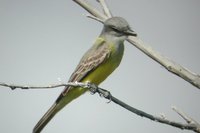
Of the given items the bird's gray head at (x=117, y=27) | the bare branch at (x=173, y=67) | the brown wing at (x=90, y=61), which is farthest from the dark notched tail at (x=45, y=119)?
the bare branch at (x=173, y=67)

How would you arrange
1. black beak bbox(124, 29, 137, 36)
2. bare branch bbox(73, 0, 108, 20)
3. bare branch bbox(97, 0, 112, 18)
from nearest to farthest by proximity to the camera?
1. bare branch bbox(73, 0, 108, 20)
2. bare branch bbox(97, 0, 112, 18)
3. black beak bbox(124, 29, 137, 36)

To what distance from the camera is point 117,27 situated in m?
5.27

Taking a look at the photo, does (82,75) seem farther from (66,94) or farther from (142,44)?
(142,44)

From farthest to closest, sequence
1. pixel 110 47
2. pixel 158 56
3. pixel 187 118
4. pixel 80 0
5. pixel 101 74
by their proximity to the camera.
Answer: pixel 110 47 < pixel 101 74 < pixel 80 0 < pixel 158 56 < pixel 187 118

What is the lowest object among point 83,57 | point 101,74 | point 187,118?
point 187,118

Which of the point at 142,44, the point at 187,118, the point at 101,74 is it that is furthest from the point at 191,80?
the point at 101,74

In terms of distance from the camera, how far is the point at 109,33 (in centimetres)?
544

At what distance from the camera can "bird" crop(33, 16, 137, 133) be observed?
201 inches

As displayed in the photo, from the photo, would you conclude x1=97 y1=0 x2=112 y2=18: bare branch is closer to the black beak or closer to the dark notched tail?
the black beak

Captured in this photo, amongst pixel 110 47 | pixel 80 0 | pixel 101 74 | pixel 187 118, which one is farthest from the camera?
pixel 110 47

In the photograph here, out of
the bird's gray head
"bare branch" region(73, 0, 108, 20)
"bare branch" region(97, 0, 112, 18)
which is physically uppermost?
the bird's gray head

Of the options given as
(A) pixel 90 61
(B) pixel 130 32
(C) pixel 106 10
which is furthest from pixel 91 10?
(A) pixel 90 61

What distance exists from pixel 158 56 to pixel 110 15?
34.8 inches

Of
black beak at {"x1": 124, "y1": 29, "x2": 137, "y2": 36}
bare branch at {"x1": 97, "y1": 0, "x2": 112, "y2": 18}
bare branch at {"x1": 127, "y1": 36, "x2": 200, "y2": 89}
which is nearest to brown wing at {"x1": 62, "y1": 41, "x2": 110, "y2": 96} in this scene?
black beak at {"x1": 124, "y1": 29, "x2": 137, "y2": 36}
